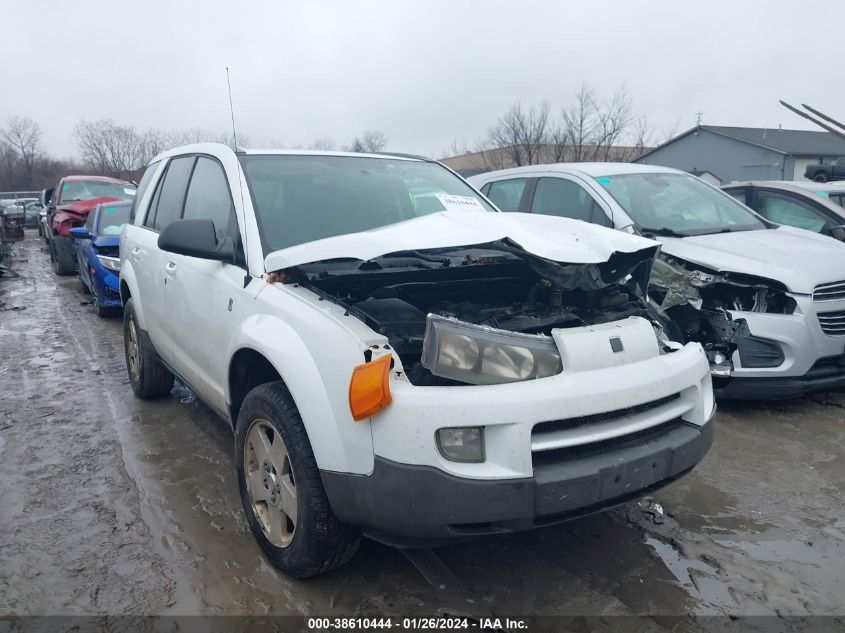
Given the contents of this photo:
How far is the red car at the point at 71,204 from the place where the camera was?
Result: 37.4ft

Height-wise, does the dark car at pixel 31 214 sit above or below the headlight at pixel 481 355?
below

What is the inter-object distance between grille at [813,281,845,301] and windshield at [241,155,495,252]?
2.41m

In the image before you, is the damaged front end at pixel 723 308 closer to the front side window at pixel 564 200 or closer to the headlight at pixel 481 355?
the front side window at pixel 564 200

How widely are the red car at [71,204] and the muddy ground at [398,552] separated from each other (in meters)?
8.33

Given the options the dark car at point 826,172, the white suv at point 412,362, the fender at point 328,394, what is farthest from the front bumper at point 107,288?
the dark car at point 826,172

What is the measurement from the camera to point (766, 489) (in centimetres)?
338

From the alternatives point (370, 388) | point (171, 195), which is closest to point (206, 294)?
point (171, 195)

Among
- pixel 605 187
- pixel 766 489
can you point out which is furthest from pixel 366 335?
pixel 605 187

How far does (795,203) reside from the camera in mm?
6340

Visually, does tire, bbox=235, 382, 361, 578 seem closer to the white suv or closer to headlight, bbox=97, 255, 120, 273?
the white suv

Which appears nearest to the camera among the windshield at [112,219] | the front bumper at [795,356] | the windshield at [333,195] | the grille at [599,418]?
the grille at [599,418]

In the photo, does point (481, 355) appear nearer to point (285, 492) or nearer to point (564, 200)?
point (285, 492)

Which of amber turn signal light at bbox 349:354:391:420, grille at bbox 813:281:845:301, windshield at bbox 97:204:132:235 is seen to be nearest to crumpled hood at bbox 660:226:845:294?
grille at bbox 813:281:845:301

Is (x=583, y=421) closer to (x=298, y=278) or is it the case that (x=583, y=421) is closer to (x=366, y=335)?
(x=366, y=335)
